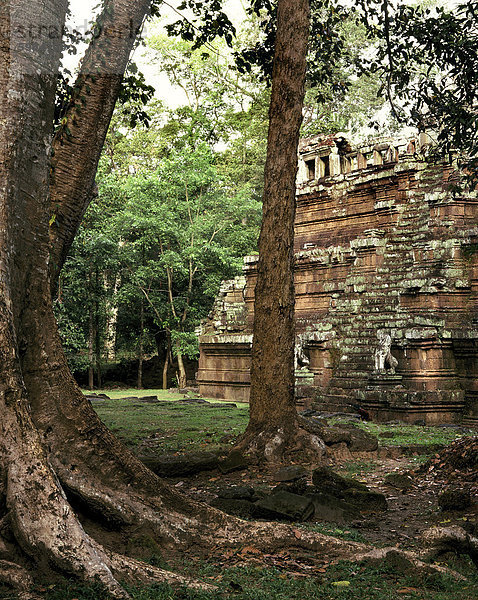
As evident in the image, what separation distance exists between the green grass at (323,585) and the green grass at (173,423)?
517cm

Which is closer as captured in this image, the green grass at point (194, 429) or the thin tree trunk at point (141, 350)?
the green grass at point (194, 429)

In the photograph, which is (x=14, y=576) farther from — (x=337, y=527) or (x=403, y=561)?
(x=337, y=527)

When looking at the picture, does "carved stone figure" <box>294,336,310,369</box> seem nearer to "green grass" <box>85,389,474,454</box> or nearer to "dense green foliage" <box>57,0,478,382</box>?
"green grass" <box>85,389,474,454</box>

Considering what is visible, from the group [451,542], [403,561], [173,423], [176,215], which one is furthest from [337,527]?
[176,215]

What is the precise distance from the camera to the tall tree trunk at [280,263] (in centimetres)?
823

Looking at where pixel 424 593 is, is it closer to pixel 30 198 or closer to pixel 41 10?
pixel 30 198

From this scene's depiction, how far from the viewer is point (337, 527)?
16.8ft

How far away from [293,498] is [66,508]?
253 centimetres

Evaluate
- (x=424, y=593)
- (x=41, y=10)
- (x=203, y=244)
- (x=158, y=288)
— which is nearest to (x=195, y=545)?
(x=424, y=593)

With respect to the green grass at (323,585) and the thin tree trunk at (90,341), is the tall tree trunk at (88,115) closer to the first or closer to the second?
the green grass at (323,585)

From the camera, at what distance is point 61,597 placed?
2.93m

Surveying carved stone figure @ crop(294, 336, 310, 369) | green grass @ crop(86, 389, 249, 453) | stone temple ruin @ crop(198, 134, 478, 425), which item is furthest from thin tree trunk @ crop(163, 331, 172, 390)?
carved stone figure @ crop(294, 336, 310, 369)

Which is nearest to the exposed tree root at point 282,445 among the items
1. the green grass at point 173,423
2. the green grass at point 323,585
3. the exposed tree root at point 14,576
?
the green grass at point 173,423

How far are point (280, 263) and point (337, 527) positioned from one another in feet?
13.4
